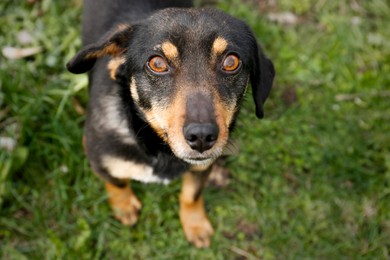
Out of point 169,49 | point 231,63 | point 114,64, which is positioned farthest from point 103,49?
point 231,63

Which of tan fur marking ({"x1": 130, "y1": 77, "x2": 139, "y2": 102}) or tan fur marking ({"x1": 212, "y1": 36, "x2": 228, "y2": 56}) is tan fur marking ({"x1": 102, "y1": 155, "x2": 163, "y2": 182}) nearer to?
tan fur marking ({"x1": 130, "y1": 77, "x2": 139, "y2": 102})

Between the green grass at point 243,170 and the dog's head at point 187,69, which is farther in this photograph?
the green grass at point 243,170

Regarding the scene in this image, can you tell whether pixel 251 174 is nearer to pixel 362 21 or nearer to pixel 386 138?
pixel 386 138

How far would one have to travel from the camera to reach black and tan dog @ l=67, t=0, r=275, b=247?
2633 millimetres

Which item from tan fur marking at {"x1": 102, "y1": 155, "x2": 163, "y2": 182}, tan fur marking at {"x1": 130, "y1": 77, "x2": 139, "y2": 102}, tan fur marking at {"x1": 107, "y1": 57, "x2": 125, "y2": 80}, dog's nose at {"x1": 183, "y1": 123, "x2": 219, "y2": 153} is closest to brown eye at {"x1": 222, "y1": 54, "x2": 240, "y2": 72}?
dog's nose at {"x1": 183, "y1": 123, "x2": 219, "y2": 153}

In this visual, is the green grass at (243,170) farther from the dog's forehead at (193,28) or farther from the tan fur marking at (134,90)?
the tan fur marking at (134,90)

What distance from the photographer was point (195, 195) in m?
3.71

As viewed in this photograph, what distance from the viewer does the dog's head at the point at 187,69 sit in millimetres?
2578

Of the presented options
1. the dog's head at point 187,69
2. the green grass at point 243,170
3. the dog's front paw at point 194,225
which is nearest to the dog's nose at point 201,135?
the dog's head at point 187,69

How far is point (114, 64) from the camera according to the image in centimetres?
311

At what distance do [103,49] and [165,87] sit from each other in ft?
1.73

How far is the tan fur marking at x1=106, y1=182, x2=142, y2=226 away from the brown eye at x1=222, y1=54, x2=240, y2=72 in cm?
158

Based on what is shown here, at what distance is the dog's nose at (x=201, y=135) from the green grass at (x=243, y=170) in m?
1.16

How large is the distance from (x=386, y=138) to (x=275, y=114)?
1.14 meters
